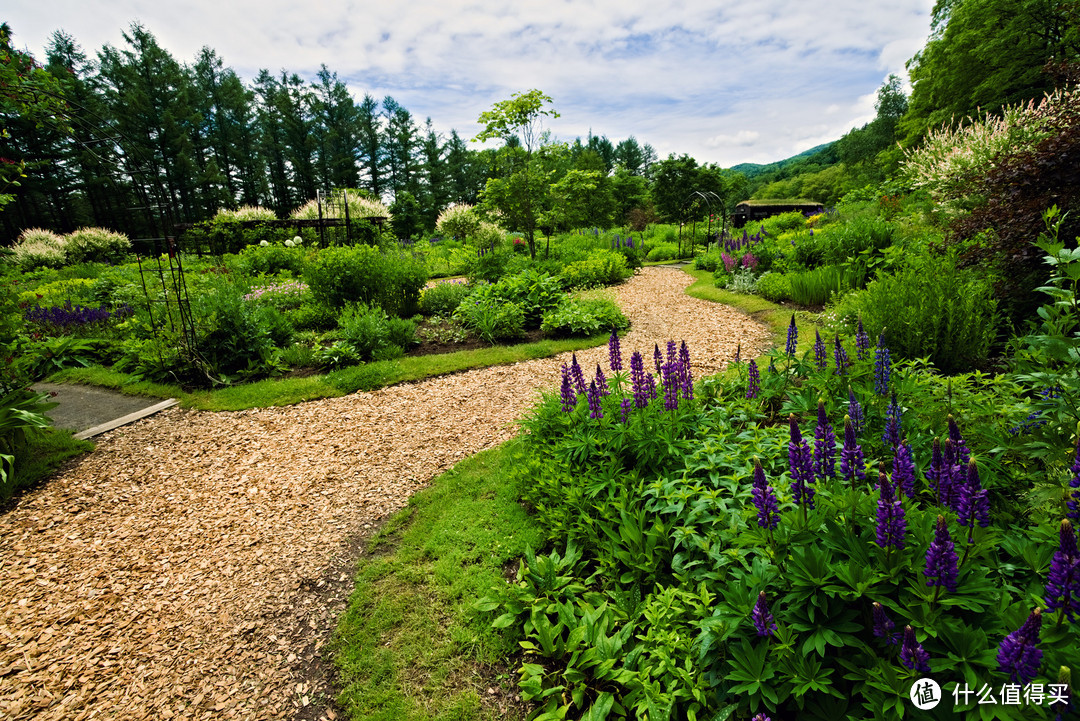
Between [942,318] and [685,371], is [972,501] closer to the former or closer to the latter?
[685,371]

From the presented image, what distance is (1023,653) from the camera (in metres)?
1.17

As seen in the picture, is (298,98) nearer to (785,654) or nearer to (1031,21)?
(1031,21)

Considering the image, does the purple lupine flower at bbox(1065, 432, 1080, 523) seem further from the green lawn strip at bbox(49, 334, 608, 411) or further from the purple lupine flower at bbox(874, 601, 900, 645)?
the green lawn strip at bbox(49, 334, 608, 411)

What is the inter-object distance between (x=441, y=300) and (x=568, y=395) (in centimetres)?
675

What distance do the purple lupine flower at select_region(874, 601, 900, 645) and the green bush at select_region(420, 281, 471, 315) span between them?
864 cm

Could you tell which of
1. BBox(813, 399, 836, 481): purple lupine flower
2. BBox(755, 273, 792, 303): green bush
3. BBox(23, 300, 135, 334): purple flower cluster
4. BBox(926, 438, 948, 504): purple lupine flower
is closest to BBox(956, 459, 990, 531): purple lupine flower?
BBox(926, 438, 948, 504): purple lupine flower

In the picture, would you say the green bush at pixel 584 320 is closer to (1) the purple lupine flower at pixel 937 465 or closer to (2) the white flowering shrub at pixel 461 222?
(1) the purple lupine flower at pixel 937 465

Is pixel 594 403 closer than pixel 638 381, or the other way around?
pixel 638 381

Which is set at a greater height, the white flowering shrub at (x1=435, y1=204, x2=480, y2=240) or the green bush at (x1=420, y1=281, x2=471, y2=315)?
the white flowering shrub at (x1=435, y1=204, x2=480, y2=240)

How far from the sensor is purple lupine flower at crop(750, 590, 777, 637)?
1.60 m

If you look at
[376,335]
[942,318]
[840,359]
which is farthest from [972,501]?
[376,335]

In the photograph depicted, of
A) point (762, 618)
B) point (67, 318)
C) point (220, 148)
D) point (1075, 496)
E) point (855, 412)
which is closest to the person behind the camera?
point (1075, 496)

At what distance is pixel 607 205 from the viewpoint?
3300 cm

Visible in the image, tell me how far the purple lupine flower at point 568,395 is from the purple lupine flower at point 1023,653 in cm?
248
